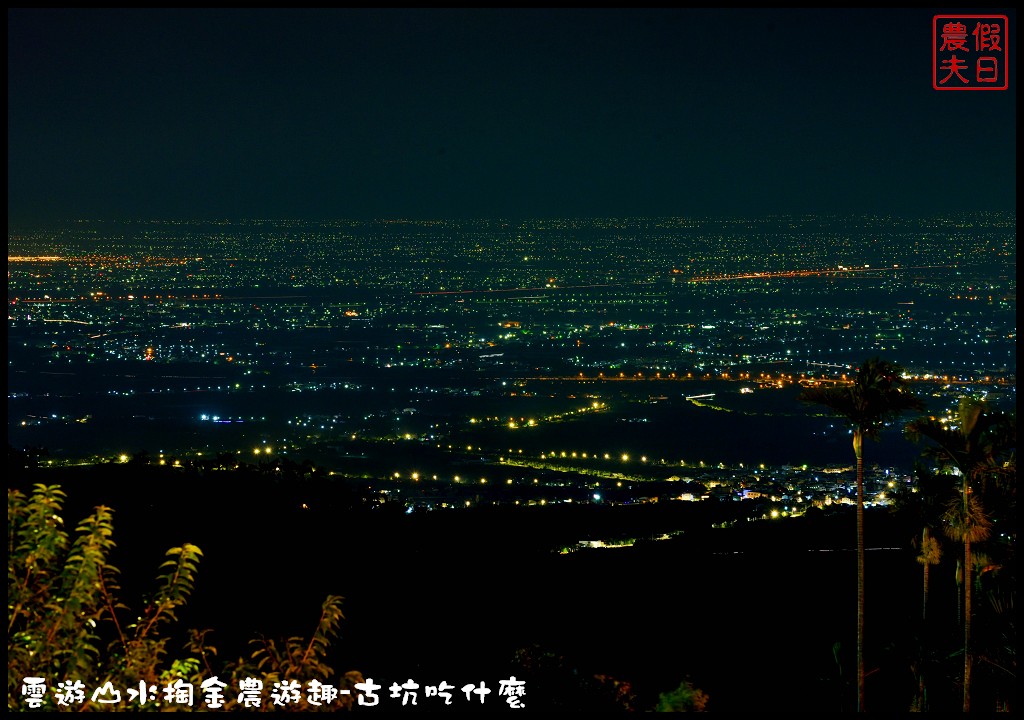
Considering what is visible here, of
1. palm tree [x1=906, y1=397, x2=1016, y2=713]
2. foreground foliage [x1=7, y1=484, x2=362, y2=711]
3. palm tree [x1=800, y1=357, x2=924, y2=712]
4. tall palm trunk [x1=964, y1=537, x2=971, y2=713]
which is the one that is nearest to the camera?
foreground foliage [x1=7, y1=484, x2=362, y2=711]

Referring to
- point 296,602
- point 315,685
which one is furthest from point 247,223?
point 315,685

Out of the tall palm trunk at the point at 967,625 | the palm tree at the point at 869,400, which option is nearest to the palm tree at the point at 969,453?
the tall palm trunk at the point at 967,625

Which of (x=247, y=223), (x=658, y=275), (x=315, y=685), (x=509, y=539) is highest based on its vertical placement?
(x=247, y=223)

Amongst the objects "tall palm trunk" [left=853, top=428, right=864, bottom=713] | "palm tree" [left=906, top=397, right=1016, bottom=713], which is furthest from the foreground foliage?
"palm tree" [left=906, top=397, right=1016, bottom=713]

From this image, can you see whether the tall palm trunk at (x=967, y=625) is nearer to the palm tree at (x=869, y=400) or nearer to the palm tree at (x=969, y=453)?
the palm tree at (x=969, y=453)

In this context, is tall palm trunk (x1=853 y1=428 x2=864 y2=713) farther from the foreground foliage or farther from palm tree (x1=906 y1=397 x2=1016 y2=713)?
the foreground foliage

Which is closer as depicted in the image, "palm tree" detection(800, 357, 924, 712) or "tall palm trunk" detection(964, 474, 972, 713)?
"tall palm trunk" detection(964, 474, 972, 713)

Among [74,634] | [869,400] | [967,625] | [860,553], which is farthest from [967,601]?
[74,634]

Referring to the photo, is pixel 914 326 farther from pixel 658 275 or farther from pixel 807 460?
pixel 658 275
